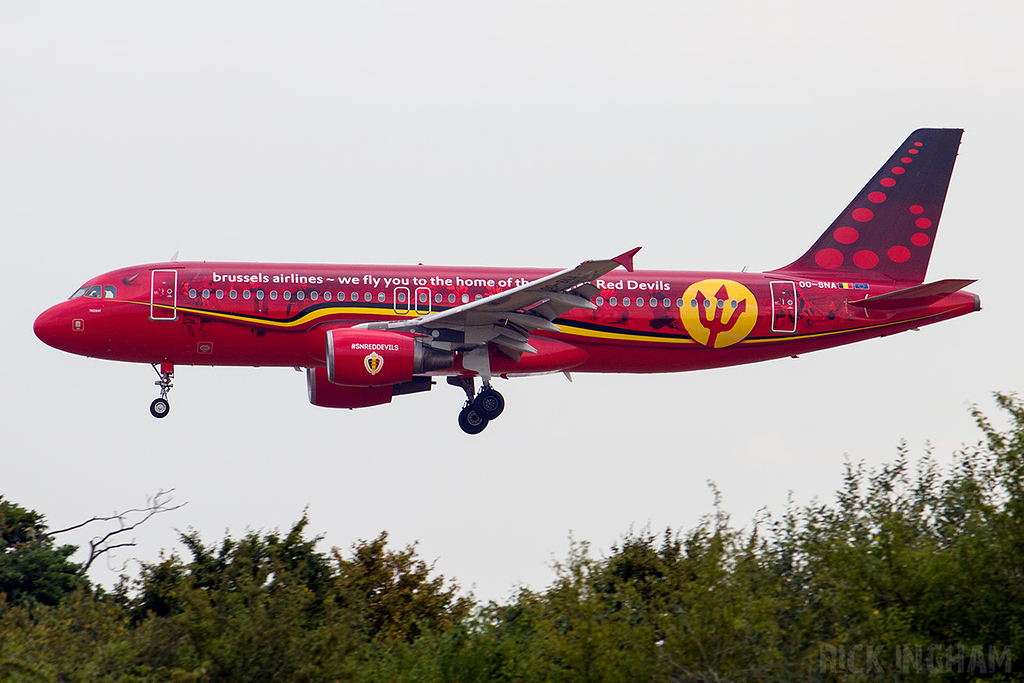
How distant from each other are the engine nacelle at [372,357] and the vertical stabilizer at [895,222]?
11.2m

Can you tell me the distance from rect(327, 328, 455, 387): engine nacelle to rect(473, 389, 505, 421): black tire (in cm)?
242

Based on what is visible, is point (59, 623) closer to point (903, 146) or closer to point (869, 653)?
point (869, 653)

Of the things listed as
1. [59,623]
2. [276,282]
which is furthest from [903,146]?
[59,623]

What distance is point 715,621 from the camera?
21.8 meters

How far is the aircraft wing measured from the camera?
3111cm

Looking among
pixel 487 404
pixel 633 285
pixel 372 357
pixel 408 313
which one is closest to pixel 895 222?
pixel 633 285

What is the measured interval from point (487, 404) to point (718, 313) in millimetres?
6399

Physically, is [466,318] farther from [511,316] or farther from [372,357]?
[372,357]

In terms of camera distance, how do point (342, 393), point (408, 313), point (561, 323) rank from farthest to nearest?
point (342, 393)
point (561, 323)
point (408, 313)

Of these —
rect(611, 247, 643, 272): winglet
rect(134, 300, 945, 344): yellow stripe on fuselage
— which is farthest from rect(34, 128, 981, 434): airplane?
rect(611, 247, 643, 272): winglet

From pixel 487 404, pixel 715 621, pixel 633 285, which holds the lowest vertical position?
pixel 715 621

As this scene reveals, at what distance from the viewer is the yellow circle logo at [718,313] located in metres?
34.7

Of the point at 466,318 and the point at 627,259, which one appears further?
the point at 466,318

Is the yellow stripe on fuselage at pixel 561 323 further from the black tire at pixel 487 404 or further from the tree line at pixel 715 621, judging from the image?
the tree line at pixel 715 621
